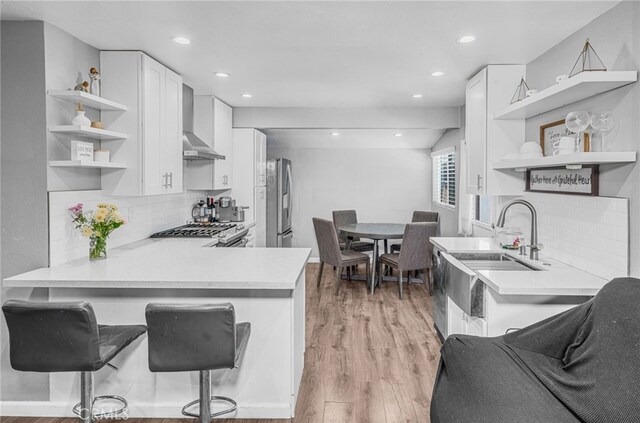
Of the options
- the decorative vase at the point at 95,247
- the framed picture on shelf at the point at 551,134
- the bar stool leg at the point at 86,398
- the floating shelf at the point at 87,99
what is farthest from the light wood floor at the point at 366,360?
the floating shelf at the point at 87,99

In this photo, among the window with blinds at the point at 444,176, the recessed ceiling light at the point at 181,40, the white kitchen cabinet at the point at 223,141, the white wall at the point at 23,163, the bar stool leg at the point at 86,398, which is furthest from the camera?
the window with blinds at the point at 444,176

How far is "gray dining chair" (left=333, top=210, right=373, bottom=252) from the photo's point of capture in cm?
660

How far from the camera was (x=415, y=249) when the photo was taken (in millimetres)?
5477

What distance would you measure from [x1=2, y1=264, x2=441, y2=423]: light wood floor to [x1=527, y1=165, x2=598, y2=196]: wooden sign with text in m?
1.54

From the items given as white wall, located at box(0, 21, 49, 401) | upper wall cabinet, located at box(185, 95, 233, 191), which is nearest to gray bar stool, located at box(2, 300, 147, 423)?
white wall, located at box(0, 21, 49, 401)

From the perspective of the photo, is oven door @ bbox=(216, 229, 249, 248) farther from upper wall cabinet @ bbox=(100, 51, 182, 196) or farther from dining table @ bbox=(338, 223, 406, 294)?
dining table @ bbox=(338, 223, 406, 294)

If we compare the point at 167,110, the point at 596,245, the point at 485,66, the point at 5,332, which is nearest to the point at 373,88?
the point at 485,66

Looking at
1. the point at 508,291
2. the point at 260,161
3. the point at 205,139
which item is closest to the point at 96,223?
the point at 205,139

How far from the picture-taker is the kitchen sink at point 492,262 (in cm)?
325

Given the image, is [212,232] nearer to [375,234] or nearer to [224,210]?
[224,210]

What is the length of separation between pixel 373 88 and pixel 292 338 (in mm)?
2921

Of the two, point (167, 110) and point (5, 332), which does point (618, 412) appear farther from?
point (167, 110)

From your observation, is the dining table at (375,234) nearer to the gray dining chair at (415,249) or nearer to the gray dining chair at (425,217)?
the gray dining chair at (415,249)

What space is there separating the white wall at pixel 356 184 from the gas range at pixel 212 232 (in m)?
2.76
